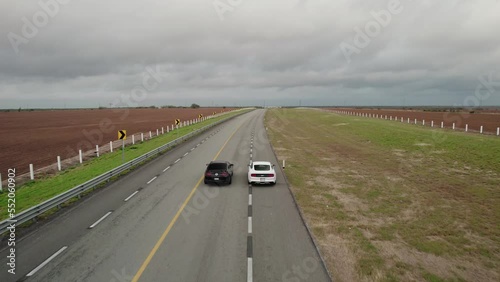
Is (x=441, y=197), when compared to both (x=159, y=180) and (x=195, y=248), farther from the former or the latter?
(x=159, y=180)

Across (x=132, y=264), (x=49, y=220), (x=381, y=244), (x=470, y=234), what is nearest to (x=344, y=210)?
(x=381, y=244)

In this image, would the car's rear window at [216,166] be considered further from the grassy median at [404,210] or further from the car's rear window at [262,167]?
the grassy median at [404,210]

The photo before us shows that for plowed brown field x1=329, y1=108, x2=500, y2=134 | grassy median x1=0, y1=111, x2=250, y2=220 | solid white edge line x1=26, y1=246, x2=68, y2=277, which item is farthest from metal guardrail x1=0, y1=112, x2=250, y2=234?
plowed brown field x1=329, y1=108, x2=500, y2=134

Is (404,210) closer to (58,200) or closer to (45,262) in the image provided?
(45,262)

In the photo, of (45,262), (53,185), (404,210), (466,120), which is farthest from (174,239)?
(466,120)

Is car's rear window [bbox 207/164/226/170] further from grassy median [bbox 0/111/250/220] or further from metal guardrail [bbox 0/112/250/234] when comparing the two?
grassy median [bbox 0/111/250/220]

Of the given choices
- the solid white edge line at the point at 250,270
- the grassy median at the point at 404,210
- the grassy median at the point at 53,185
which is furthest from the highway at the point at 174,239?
the grassy median at the point at 53,185
